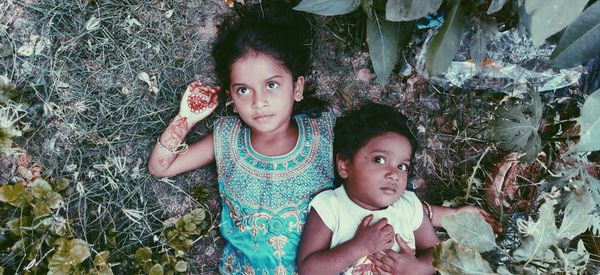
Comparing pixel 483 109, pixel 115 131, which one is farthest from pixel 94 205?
pixel 483 109

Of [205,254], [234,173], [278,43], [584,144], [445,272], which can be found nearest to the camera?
[584,144]

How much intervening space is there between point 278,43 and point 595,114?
1.07 meters

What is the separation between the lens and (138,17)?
2.13 meters

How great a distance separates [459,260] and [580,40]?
0.65 metres

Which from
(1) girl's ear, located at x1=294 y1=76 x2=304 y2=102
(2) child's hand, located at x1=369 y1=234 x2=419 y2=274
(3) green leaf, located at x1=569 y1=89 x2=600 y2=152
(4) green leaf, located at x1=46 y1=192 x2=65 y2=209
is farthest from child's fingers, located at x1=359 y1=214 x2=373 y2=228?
(4) green leaf, located at x1=46 y1=192 x2=65 y2=209

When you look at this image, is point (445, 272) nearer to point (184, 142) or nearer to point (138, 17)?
point (184, 142)

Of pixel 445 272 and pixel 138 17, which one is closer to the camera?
pixel 445 272

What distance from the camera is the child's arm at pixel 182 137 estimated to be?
81.5 inches

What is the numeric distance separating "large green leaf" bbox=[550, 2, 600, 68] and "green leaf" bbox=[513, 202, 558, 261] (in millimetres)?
396

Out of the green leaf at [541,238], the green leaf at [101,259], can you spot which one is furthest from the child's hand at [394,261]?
the green leaf at [101,259]

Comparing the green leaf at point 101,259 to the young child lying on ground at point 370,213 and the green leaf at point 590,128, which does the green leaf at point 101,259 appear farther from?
the green leaf at point 590,128

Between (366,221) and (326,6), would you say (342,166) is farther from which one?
(326,6)

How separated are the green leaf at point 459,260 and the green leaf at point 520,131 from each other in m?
0.47

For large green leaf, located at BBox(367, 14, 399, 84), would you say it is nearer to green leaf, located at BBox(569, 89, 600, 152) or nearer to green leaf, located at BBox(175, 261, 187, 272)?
green leaf, located at BBox(569, 89, 600, 152)
